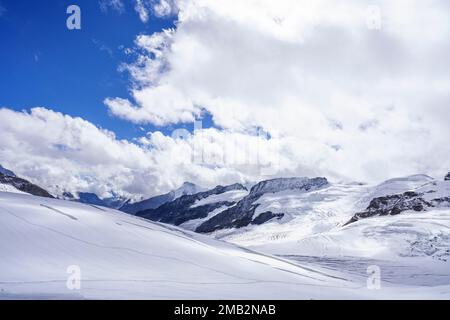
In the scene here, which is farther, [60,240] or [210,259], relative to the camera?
[210,259]

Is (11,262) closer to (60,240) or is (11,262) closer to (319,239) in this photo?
(60,240)

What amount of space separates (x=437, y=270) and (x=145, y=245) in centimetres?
8858

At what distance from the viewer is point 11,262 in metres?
17.7

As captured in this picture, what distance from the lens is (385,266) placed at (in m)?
99.3

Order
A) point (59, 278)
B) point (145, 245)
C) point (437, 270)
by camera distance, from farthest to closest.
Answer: point (437, 270) → point (145, 245) → point (59, 278)

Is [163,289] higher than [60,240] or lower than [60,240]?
lower

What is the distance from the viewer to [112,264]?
66.6 ft

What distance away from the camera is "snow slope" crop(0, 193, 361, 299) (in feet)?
52.6

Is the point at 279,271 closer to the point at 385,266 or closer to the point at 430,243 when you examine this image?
the point at 385,266

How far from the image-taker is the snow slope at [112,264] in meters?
16.0

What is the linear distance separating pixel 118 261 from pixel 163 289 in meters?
4.87
